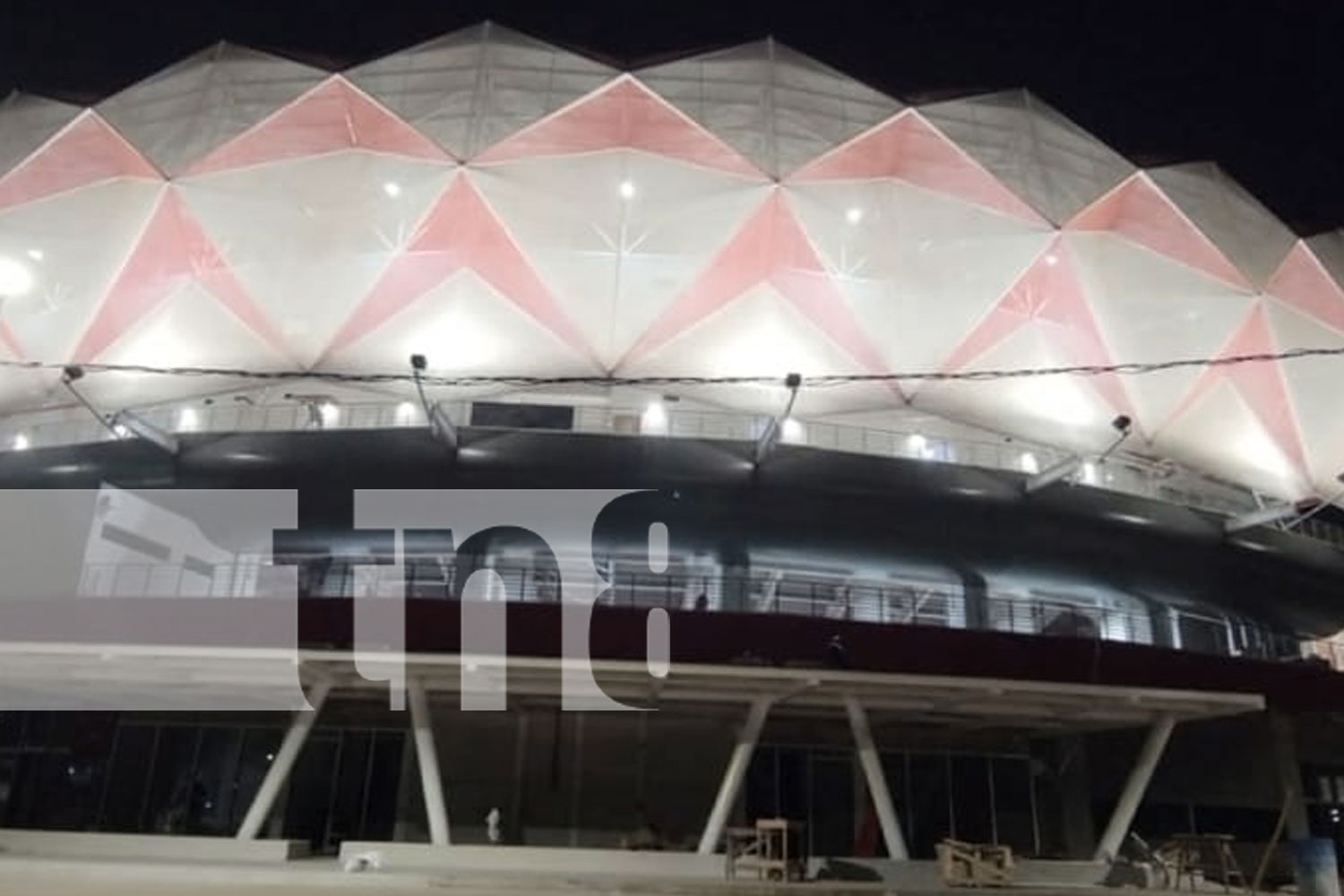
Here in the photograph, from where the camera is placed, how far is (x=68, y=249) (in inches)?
962

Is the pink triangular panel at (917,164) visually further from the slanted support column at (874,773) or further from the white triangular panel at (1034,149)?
the slanted support column at (874,773)

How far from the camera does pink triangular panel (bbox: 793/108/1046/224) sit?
2245cm

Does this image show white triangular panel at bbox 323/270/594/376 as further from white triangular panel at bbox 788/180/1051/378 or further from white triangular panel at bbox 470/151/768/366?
white triangular panel at bbox 788/180/1051/378

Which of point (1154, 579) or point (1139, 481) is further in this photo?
point (1139, 481)

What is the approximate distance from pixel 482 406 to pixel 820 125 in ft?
37.7

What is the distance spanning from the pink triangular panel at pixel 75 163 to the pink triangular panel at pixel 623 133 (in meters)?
8.46

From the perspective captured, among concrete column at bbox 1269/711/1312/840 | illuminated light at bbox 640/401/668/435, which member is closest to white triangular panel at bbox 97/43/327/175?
illuminated light at bbox 640/401/668/435

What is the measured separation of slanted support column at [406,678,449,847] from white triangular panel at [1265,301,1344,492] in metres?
23.5

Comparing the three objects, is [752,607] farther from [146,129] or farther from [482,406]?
[146,129]

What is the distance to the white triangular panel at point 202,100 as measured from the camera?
2172cm

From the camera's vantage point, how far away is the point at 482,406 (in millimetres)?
26281

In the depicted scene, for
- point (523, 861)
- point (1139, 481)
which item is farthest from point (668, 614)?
point (1139, 481)

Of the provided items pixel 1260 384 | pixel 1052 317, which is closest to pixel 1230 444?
pixel 1260 384

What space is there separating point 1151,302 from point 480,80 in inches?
713
